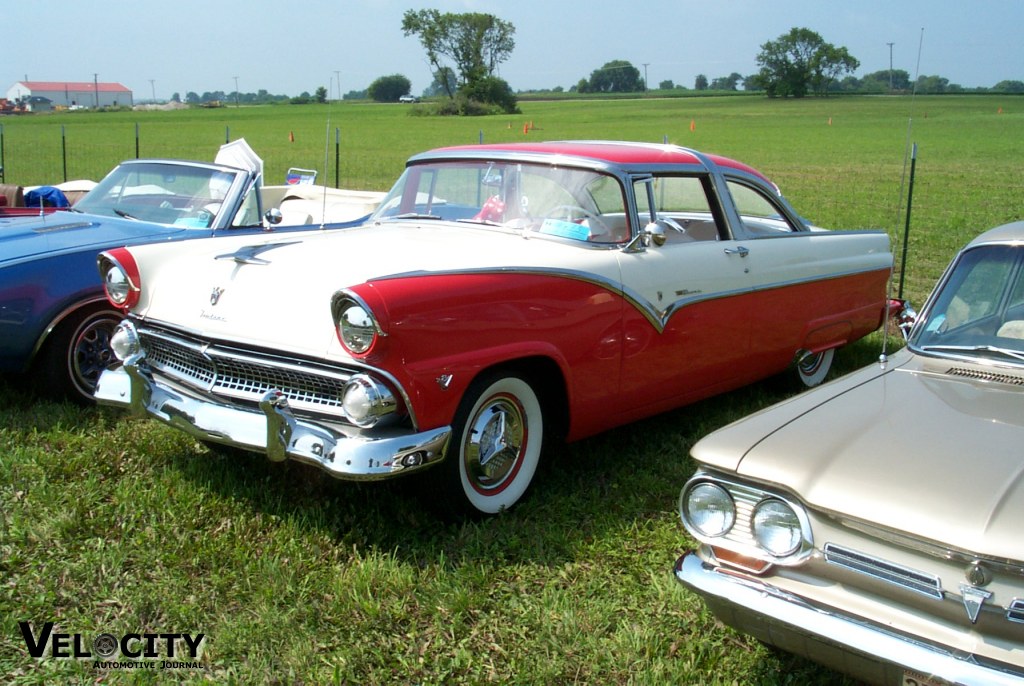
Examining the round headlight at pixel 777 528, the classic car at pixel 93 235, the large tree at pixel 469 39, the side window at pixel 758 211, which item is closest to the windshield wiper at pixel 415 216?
the classic car at pixel 93 235

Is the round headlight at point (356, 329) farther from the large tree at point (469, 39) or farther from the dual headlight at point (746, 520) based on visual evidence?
the large tree at point (469, 39)

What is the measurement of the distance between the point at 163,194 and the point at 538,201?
117 inches

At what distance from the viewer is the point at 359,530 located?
361 cm

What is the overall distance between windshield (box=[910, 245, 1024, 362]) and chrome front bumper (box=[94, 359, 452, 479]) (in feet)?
5.91

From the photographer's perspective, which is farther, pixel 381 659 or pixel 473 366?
pixel 473 366

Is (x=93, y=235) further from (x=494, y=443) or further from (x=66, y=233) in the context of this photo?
(x=494, y=443)

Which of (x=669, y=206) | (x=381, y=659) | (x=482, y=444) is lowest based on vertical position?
(x=381, y=659)

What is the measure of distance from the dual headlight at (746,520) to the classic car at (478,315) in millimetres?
1048

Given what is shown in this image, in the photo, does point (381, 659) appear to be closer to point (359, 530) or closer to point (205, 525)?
point (359, 530)

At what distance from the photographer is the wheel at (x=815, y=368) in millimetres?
5801

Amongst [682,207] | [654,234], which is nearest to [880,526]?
[654,234]

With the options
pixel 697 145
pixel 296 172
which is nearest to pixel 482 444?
pixel 296 172

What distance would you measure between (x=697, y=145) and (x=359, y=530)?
107 feet

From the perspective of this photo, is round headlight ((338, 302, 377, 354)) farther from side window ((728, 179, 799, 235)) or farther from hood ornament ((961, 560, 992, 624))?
side window ((728, 179, 799, 235))
